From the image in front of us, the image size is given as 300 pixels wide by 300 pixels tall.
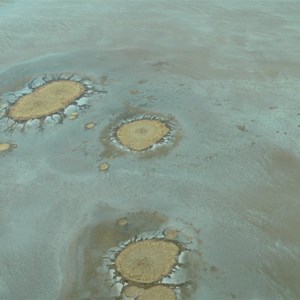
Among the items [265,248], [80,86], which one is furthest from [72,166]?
[265,248]

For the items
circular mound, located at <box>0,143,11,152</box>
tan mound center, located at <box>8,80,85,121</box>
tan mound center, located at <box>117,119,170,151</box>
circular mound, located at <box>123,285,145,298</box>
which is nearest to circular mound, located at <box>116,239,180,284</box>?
circular mound, located at <box>123,285,145,298</box>

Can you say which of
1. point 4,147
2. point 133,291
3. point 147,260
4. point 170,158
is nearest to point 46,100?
point 4,147

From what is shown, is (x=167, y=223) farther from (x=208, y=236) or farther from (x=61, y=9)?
(x=61, y=9)

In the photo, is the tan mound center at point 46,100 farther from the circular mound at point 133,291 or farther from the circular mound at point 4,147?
the circular mound at point 133,291

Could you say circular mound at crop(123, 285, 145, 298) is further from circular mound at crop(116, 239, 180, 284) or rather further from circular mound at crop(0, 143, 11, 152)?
circular mound at crop(0, 143, 11, 152)

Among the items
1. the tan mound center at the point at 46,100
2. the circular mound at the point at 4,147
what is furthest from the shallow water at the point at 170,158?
the tan mound center at the point at 46,100

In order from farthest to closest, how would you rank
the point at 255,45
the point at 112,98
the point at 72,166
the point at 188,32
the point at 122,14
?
the point at 122,14 < the point at 188,32 < the point at 255,45 < the point at 112,98 < the point at 72,166
